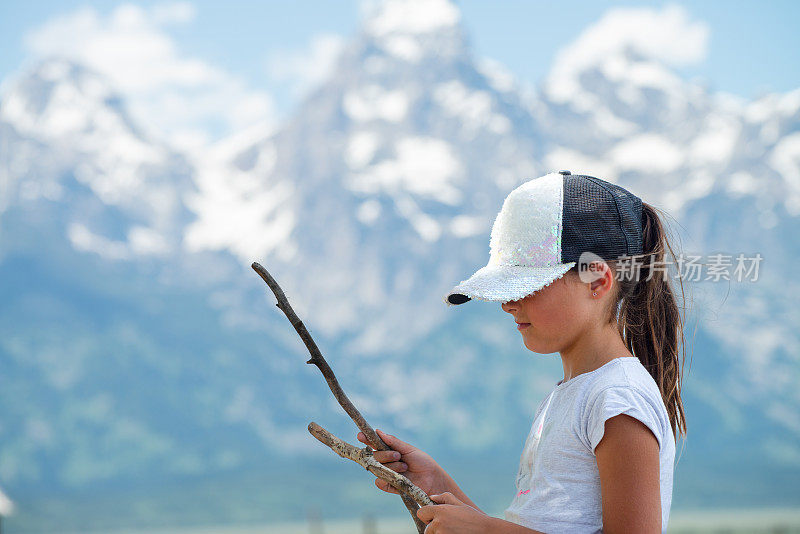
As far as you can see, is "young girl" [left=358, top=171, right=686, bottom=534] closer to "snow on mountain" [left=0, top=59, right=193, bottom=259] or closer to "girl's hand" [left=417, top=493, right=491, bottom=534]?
"girl's hand" [left=417, top=493, right=491, bottom=534]

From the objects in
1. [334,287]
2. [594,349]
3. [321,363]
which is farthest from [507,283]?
[334,287]

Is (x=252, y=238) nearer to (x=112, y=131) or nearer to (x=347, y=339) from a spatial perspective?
(x=347, y=339)

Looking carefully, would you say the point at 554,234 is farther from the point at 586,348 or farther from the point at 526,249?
the point at 586,348

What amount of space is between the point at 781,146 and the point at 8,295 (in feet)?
A: 256

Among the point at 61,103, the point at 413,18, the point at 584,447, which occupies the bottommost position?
the point at 584,447

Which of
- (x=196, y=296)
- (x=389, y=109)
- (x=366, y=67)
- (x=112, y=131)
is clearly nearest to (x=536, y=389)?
(x=196, y=296)

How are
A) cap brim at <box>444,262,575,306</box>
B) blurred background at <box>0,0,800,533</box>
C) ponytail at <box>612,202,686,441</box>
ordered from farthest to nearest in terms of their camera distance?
1. blurred background at <box>0,0,800,533</box>
2. ponytail at <box>612,202,686,441</box>
3. cap brim at <box>444,262,575,306</box>

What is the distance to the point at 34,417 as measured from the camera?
67.9 m

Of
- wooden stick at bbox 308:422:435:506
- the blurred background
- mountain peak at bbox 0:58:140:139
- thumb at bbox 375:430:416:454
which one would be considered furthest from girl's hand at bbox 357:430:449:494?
mountain peak at bbox 0:58:140:139

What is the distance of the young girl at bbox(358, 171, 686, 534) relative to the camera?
1.00m

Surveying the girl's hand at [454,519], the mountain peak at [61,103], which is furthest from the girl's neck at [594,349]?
the mountain peak at [61,103]

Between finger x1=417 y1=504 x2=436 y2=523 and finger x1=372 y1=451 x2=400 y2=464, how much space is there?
193 millimetres

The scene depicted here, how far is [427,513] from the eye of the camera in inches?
41.3

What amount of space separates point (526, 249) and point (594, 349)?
0.17 metres
